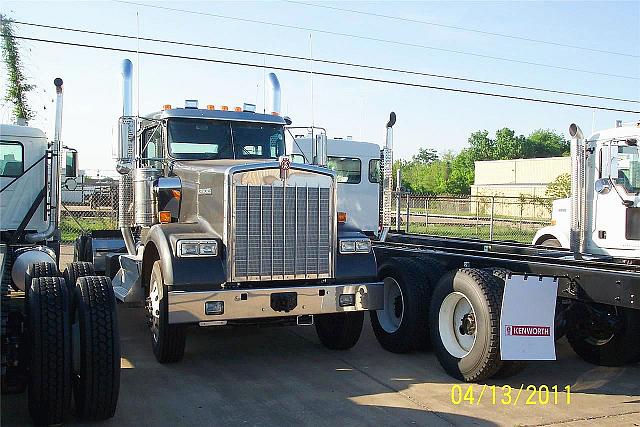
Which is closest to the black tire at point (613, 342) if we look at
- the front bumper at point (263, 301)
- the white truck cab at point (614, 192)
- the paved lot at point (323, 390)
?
the paved lot at point (323, 390)

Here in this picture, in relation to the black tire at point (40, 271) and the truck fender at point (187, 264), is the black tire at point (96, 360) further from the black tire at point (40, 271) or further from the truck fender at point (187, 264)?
the truck fender at point (187, 264)

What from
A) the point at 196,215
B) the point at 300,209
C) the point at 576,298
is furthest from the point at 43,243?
the point at 576,298

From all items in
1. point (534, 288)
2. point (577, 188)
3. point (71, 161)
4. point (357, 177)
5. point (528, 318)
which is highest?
point (357, 177)

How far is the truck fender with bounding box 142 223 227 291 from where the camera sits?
638 cm

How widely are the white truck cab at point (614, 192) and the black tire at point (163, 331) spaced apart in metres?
4.69

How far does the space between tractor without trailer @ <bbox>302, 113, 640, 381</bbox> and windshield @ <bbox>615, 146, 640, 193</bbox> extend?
0.01 meters

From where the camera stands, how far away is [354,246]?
722cm

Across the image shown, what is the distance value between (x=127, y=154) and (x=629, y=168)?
5.99 meters

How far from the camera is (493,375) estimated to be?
6492 mm

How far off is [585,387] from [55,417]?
4.81m

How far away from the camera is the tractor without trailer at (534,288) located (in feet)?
20.7

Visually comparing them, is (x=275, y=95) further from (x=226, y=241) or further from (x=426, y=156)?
(x=426, y=156)
